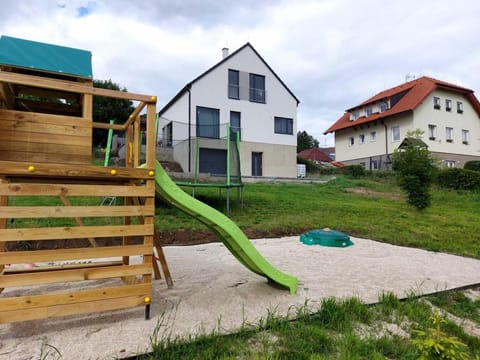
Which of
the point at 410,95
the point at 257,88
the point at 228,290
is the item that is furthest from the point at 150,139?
the point at 410,95

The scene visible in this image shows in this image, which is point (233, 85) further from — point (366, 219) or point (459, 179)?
point (366, 219)

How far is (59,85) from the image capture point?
8.24ft

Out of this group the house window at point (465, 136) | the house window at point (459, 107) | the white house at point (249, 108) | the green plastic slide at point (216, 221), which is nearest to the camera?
the green plastic slide at point (216, 221)

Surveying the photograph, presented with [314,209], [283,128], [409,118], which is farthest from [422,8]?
[409,118]

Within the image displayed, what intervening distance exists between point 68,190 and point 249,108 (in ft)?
63.2

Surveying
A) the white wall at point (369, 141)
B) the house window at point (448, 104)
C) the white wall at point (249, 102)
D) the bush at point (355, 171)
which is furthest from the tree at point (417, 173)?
the house window at point (448, 104)

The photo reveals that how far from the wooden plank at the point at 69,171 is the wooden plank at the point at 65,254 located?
1.92ft

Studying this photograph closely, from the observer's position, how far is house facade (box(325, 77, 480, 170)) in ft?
81.8

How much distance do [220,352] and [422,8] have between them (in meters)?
8.95

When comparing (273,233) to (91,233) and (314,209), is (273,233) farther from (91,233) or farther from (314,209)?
(91,233)

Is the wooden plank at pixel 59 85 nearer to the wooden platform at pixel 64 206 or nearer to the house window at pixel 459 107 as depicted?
the wooden platform at pixel 64 206

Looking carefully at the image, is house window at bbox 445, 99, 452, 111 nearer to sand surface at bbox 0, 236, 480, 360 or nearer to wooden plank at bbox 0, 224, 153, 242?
sand surface at bbox 0, 236, 480, 360

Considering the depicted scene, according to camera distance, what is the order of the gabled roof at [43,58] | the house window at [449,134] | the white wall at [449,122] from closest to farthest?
the gabled roof at [43,58]
the white wall at [449,122]
the house window at [449,134]

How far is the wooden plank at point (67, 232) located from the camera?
2.38 metres
